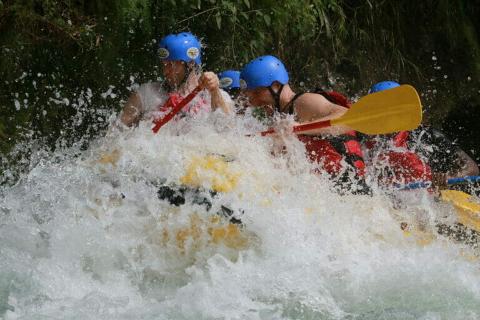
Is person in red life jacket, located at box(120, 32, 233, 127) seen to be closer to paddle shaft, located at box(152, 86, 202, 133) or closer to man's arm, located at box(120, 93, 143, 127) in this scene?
man's arm, located at box(120, 93, 143, 127)

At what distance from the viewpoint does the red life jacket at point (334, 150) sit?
14.9ft

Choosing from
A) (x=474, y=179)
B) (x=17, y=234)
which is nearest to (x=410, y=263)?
(x=474, y=179)

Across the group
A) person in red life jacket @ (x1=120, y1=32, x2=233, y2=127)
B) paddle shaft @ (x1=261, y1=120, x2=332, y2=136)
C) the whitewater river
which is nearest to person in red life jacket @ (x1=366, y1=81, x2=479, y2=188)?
the whitewater river

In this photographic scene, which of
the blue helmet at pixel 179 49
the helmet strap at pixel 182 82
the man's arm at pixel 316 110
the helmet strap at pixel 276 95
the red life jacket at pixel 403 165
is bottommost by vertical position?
the red life jacket at pixel 403 165

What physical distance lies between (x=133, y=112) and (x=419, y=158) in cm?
181

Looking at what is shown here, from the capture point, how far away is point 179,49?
5.02 metres

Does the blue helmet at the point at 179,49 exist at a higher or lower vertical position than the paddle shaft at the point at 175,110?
higher

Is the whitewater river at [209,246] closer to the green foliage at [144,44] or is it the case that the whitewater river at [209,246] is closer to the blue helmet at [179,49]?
the blue helmet at [179,49]

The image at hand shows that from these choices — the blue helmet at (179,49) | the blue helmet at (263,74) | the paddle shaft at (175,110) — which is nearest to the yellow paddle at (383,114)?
the blue helmet at (263,74)

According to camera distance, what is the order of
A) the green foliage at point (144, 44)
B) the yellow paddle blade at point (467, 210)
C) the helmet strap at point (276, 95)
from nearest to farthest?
the helmet strap at point (276, 95) < the yellow paddle blade at point (467, 210) < the green foliage at point (144, 44)

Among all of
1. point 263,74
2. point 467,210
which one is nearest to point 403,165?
point 467,210

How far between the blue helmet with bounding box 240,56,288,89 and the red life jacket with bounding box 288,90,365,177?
0.16 meters

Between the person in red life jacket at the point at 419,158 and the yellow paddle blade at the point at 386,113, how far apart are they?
1.70 ft

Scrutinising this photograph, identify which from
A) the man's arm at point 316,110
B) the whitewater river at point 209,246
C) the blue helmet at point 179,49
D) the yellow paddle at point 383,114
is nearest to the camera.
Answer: the whitewater river at point 209,246
